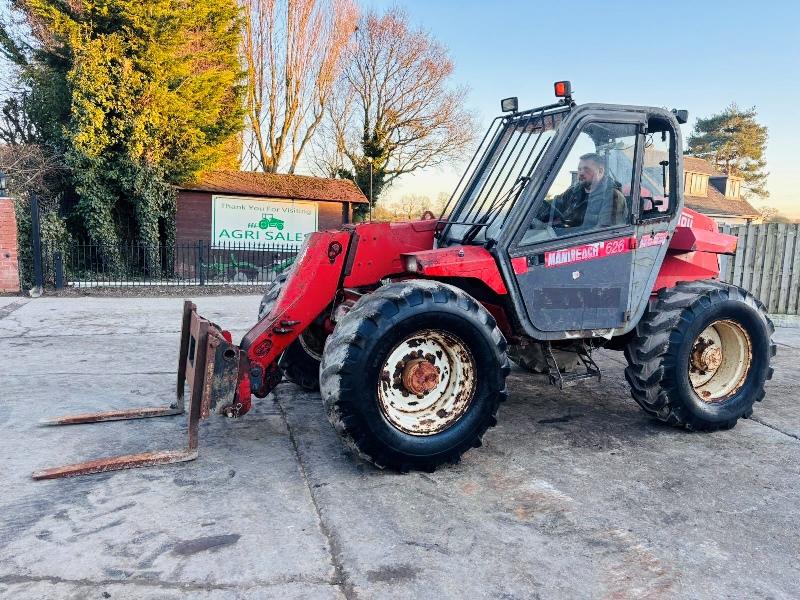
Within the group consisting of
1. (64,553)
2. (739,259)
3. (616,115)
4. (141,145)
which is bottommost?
(64,553)

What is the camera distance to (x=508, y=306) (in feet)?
14.7

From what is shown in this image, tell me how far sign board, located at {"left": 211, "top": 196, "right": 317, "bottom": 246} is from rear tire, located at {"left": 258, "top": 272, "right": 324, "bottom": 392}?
14533 mm

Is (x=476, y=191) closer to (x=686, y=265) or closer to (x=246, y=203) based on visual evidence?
(x=686, y=265)

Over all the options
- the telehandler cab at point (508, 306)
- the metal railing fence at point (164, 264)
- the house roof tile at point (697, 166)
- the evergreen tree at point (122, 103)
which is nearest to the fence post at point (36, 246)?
the metal railing fence at point (164, 264)

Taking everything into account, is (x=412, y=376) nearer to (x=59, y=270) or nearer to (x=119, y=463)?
(x=119, y=463)

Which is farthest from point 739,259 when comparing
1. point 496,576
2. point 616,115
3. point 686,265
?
point 496,576

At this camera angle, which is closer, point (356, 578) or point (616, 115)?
point (356, 578)

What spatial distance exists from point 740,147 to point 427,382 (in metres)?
52.6

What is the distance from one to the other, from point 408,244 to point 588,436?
2131 mm

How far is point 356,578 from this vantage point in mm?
2771

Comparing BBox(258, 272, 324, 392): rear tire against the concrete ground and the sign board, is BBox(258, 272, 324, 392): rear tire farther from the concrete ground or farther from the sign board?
the sign board

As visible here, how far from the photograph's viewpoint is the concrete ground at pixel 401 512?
278 cm

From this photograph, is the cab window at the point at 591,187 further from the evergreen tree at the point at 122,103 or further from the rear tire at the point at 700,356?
the evergreen tree at the point at 122,103

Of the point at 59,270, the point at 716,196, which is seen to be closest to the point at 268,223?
the point at 59,270
